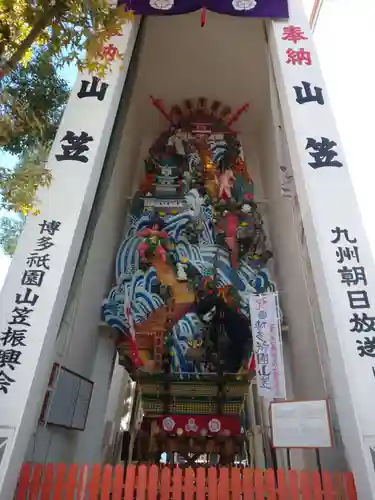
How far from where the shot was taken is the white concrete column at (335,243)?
3088 mm

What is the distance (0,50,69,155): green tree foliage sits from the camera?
11.0 ft

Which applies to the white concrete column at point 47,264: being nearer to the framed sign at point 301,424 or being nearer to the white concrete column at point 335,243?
the framed sign at point 301,424

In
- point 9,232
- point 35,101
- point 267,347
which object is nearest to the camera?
point 35,101

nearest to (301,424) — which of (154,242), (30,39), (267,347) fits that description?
(267,347)

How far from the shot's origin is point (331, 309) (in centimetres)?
347

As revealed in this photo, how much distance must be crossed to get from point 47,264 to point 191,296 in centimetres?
240

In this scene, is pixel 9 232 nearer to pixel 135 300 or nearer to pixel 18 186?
pixel 135 300

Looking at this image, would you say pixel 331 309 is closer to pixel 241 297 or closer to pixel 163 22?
pixel 241 297

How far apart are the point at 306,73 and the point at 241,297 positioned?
9.23ft

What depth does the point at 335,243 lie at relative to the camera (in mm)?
3801

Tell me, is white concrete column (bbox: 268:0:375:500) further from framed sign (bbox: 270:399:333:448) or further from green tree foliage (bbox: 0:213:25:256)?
green tree foliage (bbox: 0:213:25:256)

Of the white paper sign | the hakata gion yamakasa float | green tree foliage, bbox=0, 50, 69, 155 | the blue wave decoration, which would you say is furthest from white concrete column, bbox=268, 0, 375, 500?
green tree foliage, bbox=0, 50, 69, 155

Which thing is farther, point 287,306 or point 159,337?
point 287,306

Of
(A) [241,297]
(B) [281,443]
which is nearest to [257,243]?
(A) [241,297]
